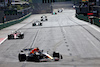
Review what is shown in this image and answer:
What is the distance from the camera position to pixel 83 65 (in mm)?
18203

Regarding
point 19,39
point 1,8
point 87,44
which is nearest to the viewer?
point 87,44

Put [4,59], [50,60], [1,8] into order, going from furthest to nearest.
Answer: [1,8]
[4,59]
[50,60]

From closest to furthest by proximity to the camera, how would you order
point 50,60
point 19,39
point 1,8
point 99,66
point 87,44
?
point 99,66 → point 50,60 → point 87,44 → point 19,39 → point 1,8

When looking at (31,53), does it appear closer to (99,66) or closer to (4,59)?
(4,59)

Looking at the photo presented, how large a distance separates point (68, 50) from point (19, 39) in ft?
37.2

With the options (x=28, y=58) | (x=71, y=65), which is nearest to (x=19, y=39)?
(x=28, y=58)

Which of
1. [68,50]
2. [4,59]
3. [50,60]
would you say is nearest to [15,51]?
[4,59]

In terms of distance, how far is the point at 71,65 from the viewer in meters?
18.3

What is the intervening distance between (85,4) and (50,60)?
89826mm

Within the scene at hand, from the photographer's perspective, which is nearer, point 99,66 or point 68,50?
point 99,66

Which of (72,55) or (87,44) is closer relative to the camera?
(72,55)

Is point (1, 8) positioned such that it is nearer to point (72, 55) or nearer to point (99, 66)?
point (72, 55)

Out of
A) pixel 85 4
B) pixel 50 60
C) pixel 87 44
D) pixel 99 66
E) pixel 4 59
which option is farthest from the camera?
pixel 85 4

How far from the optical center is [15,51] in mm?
26453
